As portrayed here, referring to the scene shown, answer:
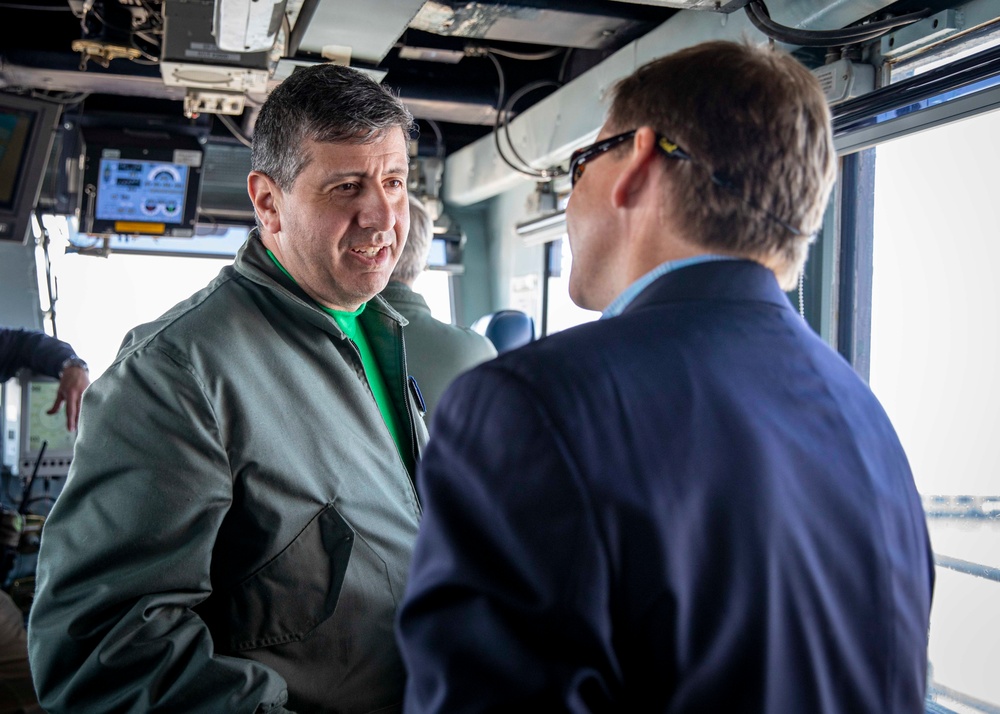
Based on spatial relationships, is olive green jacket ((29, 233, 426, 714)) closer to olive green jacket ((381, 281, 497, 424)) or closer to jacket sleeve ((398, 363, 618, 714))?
jacket sleeve ((398, 363, 618, 714))

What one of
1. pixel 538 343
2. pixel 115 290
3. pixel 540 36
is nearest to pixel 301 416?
pixel 538 343

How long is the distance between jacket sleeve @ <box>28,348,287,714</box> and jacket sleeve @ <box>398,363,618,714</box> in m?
0.60

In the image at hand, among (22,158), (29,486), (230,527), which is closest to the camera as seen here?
(230,527)

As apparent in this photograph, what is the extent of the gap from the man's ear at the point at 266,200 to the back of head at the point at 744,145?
0.90 m

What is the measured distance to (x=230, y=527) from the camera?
4.53ft

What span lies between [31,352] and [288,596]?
339 centimetres

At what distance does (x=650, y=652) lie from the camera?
2.59ft

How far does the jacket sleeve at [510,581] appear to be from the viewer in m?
0.76

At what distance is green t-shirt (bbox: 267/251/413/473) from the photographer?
1.68 m

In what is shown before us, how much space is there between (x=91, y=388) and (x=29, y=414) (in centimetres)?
382

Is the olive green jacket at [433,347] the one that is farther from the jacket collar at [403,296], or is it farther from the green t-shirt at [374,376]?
the green t-shirt at [374,376]

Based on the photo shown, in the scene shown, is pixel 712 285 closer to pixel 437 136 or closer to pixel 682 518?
pixel 682 518

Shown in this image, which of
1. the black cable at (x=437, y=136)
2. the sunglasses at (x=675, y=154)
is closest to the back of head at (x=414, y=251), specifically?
the sunglasses at (x=675, y=154)

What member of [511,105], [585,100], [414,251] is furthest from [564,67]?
[414,251]
